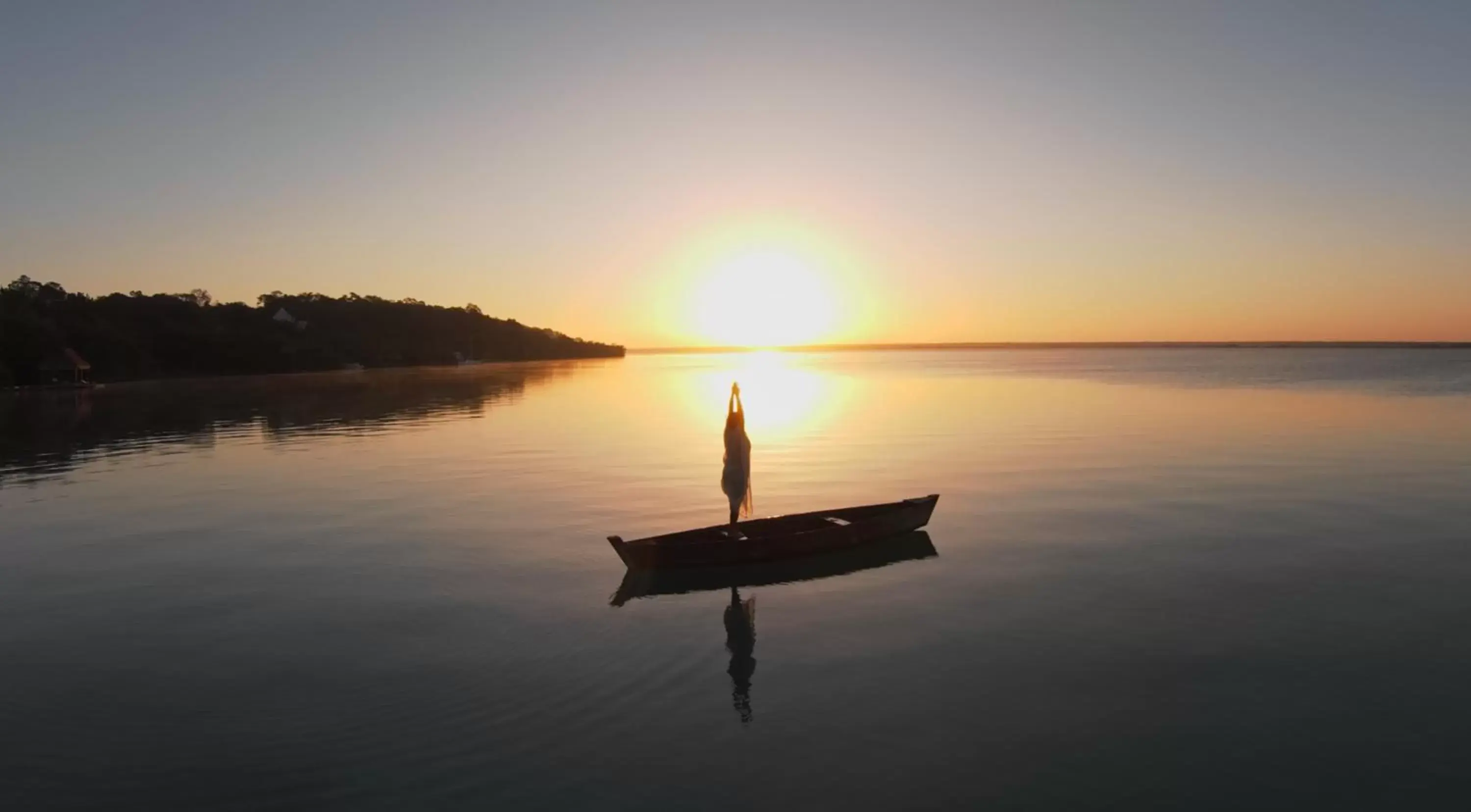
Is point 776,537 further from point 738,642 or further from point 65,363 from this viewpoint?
point 65,363

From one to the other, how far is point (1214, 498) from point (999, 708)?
18.3m

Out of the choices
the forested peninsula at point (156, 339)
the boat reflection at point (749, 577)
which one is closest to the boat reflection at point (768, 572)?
the boat reflection at point (749, 577)

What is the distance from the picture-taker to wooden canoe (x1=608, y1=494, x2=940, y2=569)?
18.4m

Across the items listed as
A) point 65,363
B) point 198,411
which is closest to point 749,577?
point 198,411

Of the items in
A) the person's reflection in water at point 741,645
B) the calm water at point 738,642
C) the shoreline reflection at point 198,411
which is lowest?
the person's reflection in water at point 741,645

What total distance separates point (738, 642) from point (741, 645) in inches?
6.5

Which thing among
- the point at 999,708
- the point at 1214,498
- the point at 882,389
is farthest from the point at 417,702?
the point at 882,389

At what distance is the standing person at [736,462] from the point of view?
776 inches

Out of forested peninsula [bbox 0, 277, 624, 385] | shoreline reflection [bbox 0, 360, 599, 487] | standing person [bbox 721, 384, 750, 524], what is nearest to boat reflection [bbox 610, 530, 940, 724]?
standing person [bbox 721, 384, 750, 524]

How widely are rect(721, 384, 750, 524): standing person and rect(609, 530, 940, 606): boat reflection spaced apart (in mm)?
1503

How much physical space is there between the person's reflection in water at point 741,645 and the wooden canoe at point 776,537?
1182 mm

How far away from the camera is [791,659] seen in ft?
44.9

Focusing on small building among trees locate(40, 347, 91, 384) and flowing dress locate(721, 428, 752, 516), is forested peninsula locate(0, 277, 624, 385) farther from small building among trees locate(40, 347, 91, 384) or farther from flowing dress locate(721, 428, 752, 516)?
flowing dress locate(721, 428, 752, 516)

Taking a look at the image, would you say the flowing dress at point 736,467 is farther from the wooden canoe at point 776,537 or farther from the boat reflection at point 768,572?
the boat reflection at point 768,572
